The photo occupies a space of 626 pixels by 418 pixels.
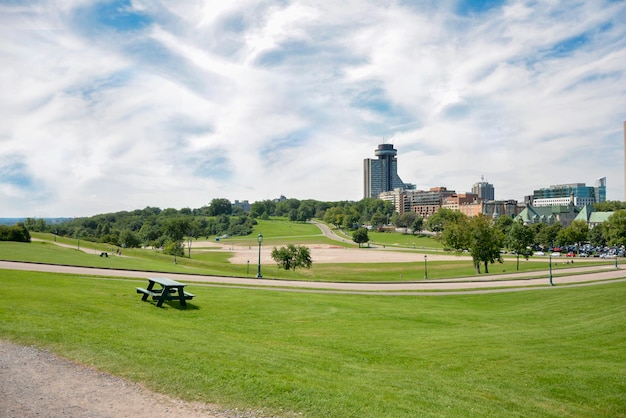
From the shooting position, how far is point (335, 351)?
13.6 metres

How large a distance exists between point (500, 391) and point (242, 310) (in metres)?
11.9

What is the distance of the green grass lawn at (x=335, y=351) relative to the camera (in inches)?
353

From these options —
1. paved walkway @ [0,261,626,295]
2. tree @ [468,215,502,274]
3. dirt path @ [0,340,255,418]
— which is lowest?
paved walkway @ [0,261,626,295]

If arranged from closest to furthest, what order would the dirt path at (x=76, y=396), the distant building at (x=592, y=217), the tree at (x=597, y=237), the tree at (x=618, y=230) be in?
1. the dirt path at (x=76, y=396)
2. the tree at (x=618, y=230)
3. the tree at (x=597, y=237)
4. the distant building at (x=592, y=217)

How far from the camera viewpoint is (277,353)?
12125 millimetres

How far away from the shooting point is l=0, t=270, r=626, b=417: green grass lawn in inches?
353

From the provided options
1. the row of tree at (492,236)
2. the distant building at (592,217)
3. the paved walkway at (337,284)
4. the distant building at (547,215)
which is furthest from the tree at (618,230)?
the distant building at (547,215)

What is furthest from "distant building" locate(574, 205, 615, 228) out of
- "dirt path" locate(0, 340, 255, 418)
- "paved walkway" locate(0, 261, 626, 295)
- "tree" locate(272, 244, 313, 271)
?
"dirt path" locate(0, 340, 255, 418)

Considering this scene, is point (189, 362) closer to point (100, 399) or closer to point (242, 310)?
point (100, 399)

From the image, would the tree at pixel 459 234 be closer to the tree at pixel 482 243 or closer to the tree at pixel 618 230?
the tree at pixel 482 243

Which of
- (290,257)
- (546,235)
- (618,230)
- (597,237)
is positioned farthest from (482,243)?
(597,237)

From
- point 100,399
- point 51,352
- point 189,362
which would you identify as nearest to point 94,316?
point 51,352

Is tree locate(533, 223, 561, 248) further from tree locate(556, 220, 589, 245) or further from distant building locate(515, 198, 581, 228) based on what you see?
distant building locate(515, 198, 581, 228)

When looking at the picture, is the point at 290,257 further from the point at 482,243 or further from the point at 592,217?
the point at 592,217
